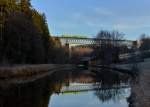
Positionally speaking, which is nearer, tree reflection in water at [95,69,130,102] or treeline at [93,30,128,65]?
tree reflection in water at [95,69,130,102]

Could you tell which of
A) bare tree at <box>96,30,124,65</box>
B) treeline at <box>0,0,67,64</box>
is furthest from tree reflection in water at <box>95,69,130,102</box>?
bare tree at <box>96,30,124,65</box>

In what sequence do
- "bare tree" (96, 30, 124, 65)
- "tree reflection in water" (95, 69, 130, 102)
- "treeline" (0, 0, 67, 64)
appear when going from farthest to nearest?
"bare tree" (96, 30, 124, 65), "treeline" (0, 0, 67, 64), "tree reflection in water" (95, 69, 130, 102)

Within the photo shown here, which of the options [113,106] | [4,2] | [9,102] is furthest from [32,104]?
[4,2]

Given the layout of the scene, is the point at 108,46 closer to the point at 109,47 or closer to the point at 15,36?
the point at 109,47

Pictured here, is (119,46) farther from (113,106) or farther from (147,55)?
(113,106)

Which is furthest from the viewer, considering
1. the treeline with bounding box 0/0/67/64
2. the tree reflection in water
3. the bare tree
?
the bare tree

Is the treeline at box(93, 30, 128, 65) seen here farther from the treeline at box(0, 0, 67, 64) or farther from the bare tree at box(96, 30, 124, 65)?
the treeline at box(0, 0, 67, 64)

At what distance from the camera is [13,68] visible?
52250mm

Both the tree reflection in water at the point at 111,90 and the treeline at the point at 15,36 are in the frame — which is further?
the treeline at the point at 15,36

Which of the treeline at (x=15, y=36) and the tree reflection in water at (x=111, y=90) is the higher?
the treeline at (x=15, y=36)

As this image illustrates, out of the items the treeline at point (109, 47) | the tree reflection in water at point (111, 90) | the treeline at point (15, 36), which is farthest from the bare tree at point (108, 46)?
the tree reflection in water at point (111, 90)

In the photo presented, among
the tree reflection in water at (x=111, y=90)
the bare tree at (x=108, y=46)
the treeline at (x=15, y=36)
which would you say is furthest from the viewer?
the bare tree at (x=108, y=46)

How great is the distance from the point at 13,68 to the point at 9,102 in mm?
27229

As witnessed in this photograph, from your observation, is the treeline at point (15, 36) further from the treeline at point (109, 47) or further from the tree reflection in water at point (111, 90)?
the treeline at point (109, 47)
